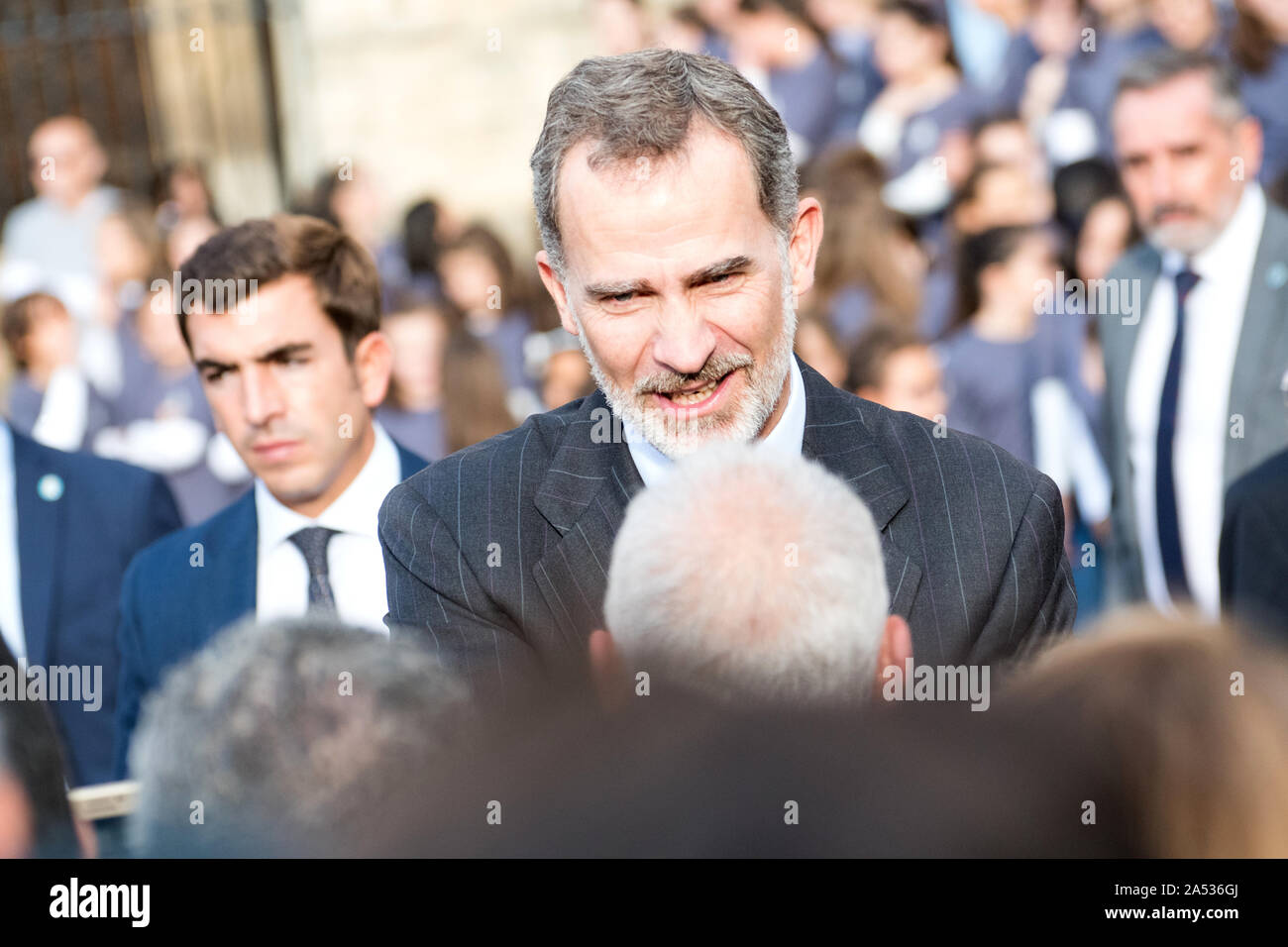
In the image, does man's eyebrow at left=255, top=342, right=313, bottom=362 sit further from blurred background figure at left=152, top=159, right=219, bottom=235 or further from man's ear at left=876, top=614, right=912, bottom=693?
blurred background figure at left=152, top=159, right=219, bottom=235

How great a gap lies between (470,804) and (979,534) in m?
1.37

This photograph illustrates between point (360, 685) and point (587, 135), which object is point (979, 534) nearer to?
point (587, 135)

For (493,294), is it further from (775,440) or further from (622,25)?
(775,440)

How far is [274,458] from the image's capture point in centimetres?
329

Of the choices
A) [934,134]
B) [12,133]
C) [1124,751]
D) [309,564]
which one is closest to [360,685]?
[1124,751]

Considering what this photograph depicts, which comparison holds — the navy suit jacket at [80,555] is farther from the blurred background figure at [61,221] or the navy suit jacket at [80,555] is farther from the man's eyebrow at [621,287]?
the blurred background figure at [61,221]

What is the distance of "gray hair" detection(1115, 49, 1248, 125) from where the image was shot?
4637 mm

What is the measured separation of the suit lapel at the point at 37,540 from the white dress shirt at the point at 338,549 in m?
0.83

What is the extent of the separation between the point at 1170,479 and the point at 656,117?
8.76 feet

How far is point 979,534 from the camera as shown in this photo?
243 centimetres

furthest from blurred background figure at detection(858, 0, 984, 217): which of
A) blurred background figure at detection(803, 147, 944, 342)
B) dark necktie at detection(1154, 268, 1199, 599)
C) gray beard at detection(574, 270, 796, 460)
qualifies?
gray beard at detection(574, 270, 796, 460)

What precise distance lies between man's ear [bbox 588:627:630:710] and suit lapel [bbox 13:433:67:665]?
2664 millimetres

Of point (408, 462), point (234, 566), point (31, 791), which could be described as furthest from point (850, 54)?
point (31, 791)

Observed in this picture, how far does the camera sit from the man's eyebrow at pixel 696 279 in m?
2.32
